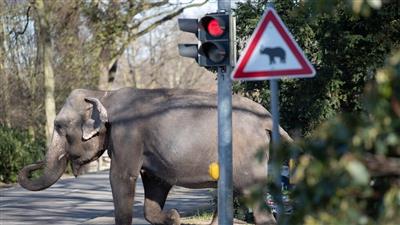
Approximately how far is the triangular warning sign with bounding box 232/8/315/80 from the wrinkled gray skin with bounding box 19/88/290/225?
11.4ft

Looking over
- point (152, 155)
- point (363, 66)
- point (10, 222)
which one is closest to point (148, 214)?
point (152, 155)

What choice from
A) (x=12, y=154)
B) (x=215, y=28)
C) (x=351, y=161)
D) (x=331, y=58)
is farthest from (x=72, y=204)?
(x=351, y=161)

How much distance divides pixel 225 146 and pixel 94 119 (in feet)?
9.74

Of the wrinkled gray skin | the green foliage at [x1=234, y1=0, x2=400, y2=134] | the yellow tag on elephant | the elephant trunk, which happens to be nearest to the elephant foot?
the wrinkled gray skin

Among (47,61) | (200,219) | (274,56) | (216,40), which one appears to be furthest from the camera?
(47,61)

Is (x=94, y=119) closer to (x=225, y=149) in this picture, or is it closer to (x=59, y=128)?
(x=59, y=128)

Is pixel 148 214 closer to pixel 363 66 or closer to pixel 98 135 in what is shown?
pixel 98 135

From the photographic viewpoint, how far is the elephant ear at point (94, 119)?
12.6 m

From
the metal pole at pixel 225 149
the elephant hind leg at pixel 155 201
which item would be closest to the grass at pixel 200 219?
the elephant hind leg at pixel 155 201

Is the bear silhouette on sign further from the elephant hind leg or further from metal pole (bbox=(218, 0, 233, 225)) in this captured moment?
the elephant hind leg

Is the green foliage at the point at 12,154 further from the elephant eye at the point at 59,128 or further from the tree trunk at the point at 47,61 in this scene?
the elephant eye at the point at 59,128

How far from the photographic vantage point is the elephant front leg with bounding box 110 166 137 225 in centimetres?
1232

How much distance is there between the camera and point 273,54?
25.2 ft

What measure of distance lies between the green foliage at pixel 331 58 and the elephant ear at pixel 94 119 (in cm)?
441
